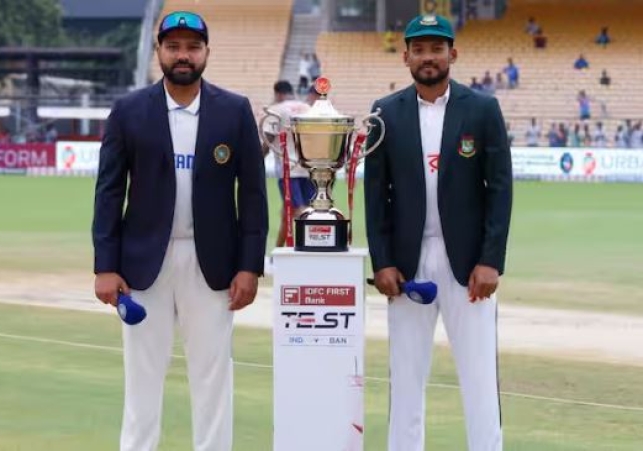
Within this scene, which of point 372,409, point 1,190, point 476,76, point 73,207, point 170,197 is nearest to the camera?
point 170,197

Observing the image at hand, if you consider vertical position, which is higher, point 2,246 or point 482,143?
point 482,143

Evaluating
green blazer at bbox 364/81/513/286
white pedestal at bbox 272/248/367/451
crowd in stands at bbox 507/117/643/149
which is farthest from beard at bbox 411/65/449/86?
crowd in stands at bbox 507/117/643/149

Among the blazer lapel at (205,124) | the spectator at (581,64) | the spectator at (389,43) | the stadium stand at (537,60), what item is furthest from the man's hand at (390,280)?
the spectator at (389,43)

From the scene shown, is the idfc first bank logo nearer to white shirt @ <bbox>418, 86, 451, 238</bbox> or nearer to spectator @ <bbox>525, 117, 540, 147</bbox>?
spectator @ <bbox>525, 117, 540, 147</bbox>

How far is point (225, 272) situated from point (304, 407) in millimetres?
664

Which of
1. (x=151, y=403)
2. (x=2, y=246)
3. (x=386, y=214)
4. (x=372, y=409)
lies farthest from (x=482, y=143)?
(x=2, y=246)

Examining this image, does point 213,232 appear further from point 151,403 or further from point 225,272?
point 151,403

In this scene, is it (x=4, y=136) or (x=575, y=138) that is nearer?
(x=575, y=138)

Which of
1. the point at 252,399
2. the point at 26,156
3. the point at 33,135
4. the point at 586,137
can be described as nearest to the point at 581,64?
the point at 586,137

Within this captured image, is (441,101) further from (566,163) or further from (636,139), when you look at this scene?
(636,139)

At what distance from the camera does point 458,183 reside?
7012mm

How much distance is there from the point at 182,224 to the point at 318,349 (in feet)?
2.55

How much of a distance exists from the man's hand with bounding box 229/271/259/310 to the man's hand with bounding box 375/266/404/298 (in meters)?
0.57

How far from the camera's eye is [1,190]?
111ft
